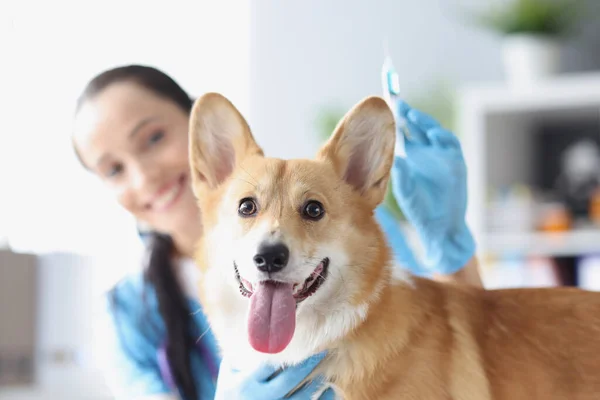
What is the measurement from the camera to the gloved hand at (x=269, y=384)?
1.07 m

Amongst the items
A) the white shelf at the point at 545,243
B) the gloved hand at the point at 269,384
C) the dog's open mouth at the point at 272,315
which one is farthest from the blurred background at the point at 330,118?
the dog's open mouth at the point at 272,315

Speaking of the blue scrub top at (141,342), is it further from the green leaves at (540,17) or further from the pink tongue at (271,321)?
the green leaves at (540,17)

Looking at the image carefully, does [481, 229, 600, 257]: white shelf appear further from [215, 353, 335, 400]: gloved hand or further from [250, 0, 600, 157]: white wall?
[215, 353, 335, 400]: gloved hand

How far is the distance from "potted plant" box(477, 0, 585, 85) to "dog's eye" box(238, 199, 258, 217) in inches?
93.7

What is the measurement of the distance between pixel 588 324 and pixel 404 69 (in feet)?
9.25

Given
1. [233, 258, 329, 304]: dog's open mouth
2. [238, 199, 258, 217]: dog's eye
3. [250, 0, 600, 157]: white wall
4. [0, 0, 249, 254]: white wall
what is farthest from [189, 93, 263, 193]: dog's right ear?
[250, 0, 600, 157]: white wall

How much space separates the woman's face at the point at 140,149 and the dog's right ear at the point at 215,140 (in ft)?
1.05

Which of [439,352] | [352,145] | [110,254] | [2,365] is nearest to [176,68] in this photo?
[110,254]

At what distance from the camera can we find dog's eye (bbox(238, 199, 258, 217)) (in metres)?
1.11

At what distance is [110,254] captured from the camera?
3.46 metres

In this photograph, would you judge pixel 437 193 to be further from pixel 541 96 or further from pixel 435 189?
pixel 541 96

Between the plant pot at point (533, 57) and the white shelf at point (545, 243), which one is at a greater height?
the plant pot at point (533, 57)

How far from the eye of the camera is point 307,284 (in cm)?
106

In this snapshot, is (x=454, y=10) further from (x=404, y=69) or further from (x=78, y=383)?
(x=78, y=383)
